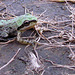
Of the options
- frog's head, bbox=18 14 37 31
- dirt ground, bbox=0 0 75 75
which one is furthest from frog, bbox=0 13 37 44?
dirt ground, bbox=0 0 75 75

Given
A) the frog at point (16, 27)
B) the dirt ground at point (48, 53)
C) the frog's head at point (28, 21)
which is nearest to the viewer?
the dirt ground at point (48, 53)

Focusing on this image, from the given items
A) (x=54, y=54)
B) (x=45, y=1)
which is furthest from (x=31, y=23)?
(x=45, y=1)

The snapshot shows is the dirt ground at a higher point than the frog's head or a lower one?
lower

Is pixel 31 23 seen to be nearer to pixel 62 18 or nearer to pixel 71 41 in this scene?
pixel 71 41

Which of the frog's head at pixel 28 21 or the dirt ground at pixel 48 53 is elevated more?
the frog's head at pixel 28 21

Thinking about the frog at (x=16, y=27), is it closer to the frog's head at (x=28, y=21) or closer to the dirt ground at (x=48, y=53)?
the frog's head at (x=28, y=21)

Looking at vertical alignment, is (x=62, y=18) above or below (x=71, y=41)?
above

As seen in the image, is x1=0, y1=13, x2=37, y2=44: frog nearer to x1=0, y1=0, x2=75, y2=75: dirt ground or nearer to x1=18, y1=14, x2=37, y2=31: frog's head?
x1=18, y1=14, x2=37, y2=31: frog's head

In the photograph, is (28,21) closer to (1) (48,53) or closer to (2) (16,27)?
(2) (16,27)

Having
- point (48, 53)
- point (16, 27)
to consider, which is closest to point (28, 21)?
point (16, 27)

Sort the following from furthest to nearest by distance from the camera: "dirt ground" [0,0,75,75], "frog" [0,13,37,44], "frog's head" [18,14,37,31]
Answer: "frog" [0,13,37,44], "frog's head" [18,14,37,31], "dirt ground" [0,0,75,75]

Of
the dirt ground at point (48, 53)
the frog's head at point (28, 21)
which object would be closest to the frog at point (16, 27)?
the frog's head at point (28, 21)
